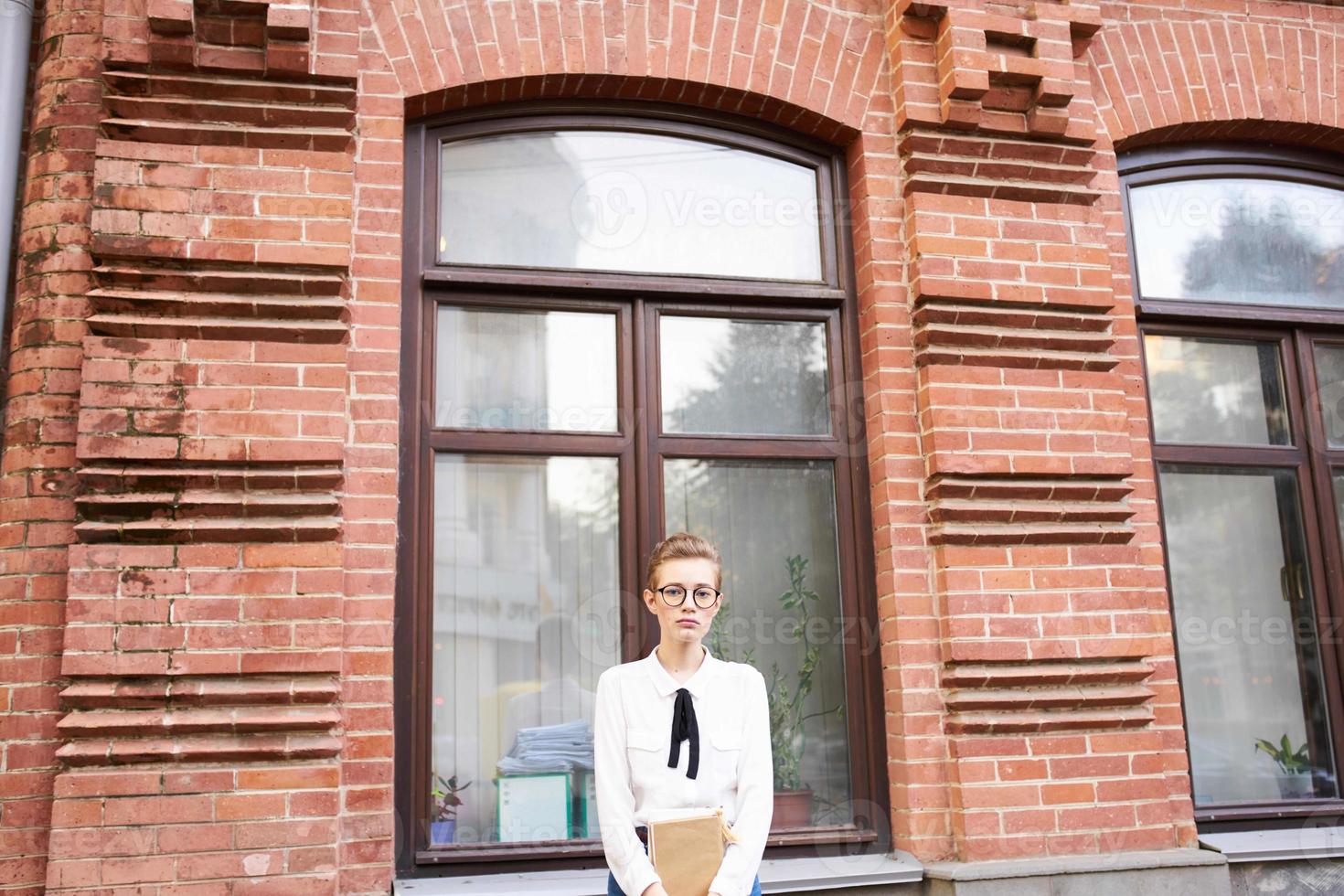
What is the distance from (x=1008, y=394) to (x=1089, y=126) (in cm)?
127

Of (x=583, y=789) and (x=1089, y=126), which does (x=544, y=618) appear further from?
(x=1089, y=126)

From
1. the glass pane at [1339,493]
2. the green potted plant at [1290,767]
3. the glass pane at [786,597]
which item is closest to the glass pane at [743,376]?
the glass pane at [786,597]

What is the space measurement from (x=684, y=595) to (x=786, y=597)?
1.71m

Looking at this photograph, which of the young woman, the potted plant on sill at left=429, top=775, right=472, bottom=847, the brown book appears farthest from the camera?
the potted plant on sill at left=429, top=775, right=472, bottom=847

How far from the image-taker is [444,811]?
4.30 metres

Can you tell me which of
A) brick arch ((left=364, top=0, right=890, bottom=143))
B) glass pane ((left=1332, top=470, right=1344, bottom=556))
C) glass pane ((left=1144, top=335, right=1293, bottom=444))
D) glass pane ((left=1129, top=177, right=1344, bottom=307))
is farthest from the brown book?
glass pane ((left=1332, top=470, right=1344, bottom=556))

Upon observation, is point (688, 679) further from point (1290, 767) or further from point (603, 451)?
point (1290, 767)

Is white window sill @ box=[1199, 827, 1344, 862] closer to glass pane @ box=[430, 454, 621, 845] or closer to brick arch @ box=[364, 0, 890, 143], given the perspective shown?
glass pane @ box=[430, 454, 621, 845]

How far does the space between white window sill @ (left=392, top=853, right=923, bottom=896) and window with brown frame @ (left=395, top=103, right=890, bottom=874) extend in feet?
0.26

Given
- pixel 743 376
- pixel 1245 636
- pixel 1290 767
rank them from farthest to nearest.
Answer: pixel 1245 636, pixel 1290 767, pixel 743 376

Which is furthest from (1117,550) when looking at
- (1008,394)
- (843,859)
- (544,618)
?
(544,618)

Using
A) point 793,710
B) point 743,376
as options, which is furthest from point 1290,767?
point 743,376

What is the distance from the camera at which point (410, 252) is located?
460cm

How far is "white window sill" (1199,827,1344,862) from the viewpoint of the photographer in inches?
182
